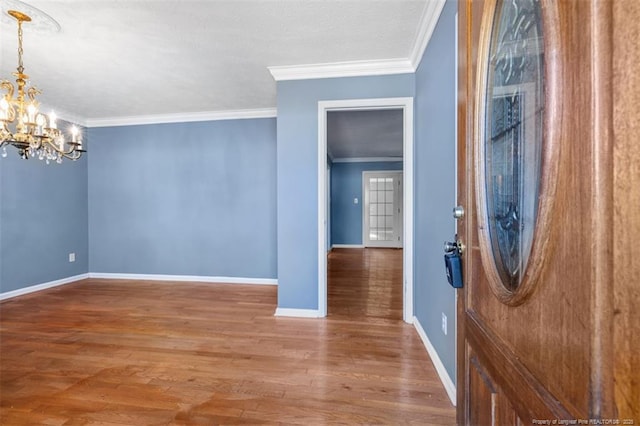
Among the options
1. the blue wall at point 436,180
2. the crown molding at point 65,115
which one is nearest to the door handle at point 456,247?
the blue wall at point 436,180

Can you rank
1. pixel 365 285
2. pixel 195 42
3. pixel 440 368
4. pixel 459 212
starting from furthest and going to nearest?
pixel 365 285, pixel 195 42, pixel 440 368, pixel 459 212

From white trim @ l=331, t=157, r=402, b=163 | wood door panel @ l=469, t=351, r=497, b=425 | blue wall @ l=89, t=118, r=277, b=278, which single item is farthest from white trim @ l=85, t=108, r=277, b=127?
wood door panel @ l=469, t=351, r=497, b=425

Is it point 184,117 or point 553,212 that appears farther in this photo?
point 184,117

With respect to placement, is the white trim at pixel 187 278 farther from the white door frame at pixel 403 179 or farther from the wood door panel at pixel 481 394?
the wood door panel at pixel 481 394

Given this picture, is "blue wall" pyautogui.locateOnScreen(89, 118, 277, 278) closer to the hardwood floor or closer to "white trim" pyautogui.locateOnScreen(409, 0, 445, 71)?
the hardwood floor

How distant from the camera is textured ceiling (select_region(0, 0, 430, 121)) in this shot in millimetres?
1938

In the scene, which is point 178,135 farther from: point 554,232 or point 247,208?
point 554,232

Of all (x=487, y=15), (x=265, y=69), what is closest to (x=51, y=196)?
(x=265, y=69)

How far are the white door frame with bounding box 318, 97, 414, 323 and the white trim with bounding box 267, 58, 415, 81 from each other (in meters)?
0.26

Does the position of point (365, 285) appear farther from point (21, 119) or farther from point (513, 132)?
point (21, 119)

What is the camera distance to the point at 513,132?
675 mm

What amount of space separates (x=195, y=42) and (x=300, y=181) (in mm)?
1468

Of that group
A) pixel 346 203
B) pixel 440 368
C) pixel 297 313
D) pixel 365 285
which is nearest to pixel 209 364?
pixel 297 313

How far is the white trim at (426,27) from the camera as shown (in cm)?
185
